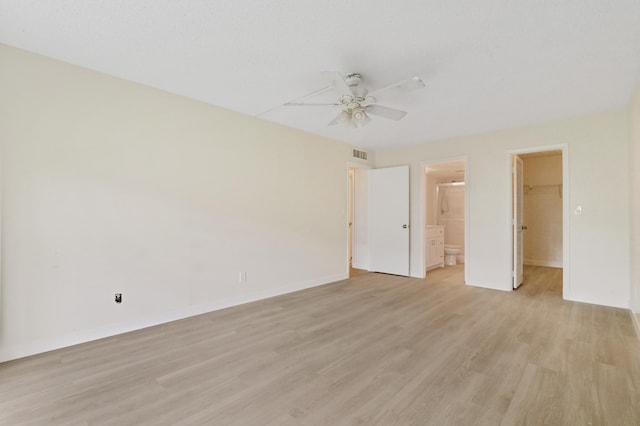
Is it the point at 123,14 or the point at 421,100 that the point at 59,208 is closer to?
the point at 123,14

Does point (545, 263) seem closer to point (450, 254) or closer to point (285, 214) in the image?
point (450, 254)

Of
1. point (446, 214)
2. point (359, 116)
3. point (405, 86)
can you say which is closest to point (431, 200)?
point (446, 214)

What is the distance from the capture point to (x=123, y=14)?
6.72 feet

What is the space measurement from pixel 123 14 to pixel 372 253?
5265 mm

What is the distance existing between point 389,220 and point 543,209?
13.3 feet

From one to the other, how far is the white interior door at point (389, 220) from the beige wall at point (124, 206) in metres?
2.19

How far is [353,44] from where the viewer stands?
2.38 metres

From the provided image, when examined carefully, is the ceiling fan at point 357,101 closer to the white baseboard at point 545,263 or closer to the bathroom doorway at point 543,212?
the bathroom doorway at point 543,212

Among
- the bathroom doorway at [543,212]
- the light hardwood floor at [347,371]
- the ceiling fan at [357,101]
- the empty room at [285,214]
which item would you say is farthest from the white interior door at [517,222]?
the ceiling fan at [357,101]

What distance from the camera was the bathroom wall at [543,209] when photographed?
6711mm

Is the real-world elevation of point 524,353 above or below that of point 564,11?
below

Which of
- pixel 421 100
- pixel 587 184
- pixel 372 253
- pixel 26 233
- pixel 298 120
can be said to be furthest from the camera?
pixel 372 253

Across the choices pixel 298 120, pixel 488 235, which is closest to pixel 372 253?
pixel 488 235

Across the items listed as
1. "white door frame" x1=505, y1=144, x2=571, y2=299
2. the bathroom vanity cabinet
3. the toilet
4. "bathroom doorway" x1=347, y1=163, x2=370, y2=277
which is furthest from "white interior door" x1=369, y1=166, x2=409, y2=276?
the toilet
